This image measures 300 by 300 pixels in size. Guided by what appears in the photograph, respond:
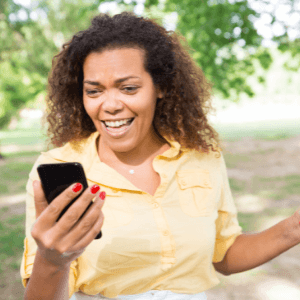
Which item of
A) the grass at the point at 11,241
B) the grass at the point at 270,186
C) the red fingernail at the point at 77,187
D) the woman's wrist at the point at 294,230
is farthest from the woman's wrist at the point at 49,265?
the grass at the point at 270,186

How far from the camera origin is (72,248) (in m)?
1.21

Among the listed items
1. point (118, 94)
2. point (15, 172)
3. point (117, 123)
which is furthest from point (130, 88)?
point (15, 172)

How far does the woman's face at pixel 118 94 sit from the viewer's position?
1801 mm

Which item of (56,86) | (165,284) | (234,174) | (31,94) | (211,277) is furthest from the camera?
(31,94)

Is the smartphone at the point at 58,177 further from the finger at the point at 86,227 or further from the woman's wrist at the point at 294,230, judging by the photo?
the woman's wrist at the point at 294,230

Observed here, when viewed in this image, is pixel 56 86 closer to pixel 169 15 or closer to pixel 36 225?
pixel 36 225

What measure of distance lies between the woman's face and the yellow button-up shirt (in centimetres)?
18

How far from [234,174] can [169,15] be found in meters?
5.11

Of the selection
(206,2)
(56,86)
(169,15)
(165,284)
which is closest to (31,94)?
(169,15)

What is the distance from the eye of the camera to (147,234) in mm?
1686

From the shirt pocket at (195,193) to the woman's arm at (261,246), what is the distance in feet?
1.06

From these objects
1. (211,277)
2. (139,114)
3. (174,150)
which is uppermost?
(139,114)

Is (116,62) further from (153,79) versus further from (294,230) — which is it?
(294,230)

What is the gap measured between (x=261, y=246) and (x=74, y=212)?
120 cm
